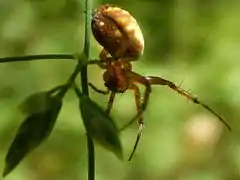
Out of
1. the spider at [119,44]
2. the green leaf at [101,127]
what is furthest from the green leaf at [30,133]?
the spider at [119,44]

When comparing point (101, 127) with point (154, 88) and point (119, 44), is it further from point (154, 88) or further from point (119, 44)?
point (154, 88)

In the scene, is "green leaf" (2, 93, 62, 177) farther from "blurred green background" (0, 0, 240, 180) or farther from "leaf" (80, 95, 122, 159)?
"blurred green background" (0, 0, 240, 180)

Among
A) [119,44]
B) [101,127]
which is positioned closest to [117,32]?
[119,44]

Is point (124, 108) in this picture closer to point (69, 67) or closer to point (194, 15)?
point (69, 67)

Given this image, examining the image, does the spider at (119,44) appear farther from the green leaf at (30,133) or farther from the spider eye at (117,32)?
the green leaf at (30,133)

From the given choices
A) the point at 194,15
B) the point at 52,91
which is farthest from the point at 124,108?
the point at 52,91
